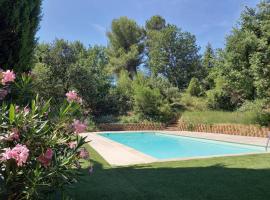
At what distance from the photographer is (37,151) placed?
3.60m

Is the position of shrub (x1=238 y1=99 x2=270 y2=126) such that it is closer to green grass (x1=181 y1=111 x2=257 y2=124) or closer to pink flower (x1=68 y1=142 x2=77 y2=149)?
green grass (x1=181 y1=111 x2=257 y2=124)

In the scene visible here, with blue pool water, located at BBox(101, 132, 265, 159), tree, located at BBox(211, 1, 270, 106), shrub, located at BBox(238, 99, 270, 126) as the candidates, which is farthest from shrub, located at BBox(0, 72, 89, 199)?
Result: tree, located at BBox(211, 1, 270, 106)

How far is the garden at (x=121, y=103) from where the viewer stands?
3.57 m

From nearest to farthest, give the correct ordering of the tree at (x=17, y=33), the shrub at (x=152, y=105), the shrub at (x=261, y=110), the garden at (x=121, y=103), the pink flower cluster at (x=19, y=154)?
Answer: the pink flower cluster at (x=19, y=154) → the garden at (x=121, y=103) → the tree at (x=17, y=33) → the shrub at (x=261, y=110) → the shrub at (x=152, y=105)

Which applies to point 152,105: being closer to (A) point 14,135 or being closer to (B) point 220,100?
(B) point 220,100

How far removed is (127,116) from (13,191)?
21974 mm

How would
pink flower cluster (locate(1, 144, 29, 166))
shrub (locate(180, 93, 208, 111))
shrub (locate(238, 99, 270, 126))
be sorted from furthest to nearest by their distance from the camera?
1. shrub (locate(180, 93, 208, 111))
2. shrub (locate(238, 99, 270, 126))
3. pink flower cluster (locate(1, 144, 29, 166))

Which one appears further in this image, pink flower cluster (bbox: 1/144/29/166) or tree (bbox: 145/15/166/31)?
tree (bbox: 145/15/166/31)

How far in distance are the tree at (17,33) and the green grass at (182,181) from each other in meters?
2.52

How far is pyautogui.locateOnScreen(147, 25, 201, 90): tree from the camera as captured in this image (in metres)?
36.7

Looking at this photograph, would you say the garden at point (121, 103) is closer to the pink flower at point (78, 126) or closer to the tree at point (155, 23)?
the pink flower at point (78, 126)

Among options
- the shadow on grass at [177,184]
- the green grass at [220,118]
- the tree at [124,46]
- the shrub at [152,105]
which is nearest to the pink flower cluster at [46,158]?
the shadow on grass at [177,184]

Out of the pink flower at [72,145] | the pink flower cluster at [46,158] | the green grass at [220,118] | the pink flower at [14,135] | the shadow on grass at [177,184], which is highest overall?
the green grass at [220,118]

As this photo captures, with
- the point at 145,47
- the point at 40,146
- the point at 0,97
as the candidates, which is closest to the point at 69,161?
the point at 40,146
